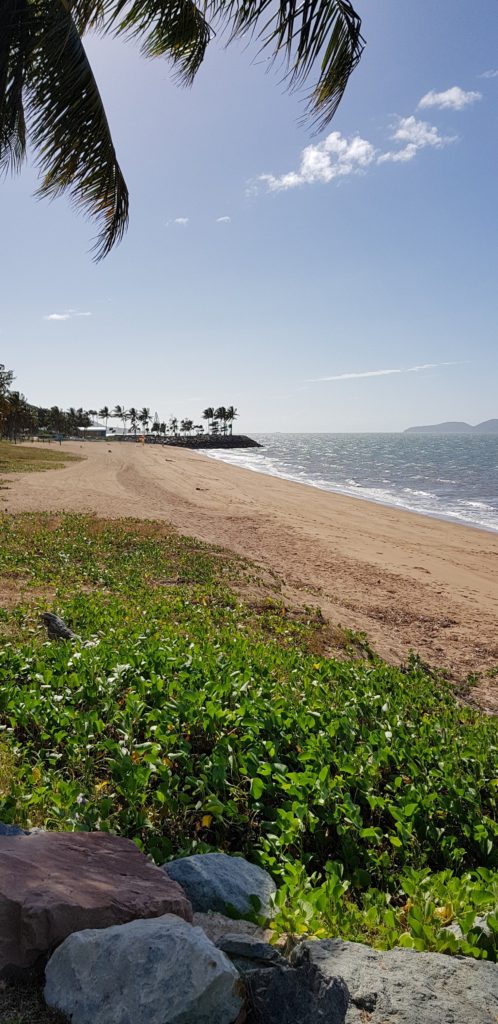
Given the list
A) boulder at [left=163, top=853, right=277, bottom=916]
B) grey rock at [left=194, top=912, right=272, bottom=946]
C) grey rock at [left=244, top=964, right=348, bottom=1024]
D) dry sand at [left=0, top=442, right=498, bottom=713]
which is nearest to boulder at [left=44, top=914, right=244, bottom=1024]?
grey rock at [left=244, top=964, right=348, bottom=1024]

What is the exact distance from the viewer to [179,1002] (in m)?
1.84

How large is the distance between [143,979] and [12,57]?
594 centimetres

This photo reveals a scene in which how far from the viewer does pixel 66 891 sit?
2.28 meters

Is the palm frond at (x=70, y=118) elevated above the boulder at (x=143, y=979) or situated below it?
above

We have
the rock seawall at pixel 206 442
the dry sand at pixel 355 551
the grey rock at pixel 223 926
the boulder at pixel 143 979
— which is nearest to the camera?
the boulder at pixel 143 979

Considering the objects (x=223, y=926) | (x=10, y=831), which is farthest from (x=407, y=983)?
(x=10, y=831)

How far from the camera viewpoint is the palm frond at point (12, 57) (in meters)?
4.13

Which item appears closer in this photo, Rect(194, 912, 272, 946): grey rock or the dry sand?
Rect(194, 912, 272, 946): grey rock

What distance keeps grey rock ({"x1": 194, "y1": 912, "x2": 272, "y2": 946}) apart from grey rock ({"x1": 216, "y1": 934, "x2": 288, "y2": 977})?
0.38 m

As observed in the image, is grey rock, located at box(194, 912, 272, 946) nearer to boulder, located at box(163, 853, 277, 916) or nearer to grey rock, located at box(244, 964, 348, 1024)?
boulder, located at box(163, 853, 277, 916)

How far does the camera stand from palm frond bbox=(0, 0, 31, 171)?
4.13 meters

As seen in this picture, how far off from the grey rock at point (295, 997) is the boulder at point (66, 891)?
531 mm

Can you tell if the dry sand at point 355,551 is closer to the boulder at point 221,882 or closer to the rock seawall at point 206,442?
the boulder at point 221,882

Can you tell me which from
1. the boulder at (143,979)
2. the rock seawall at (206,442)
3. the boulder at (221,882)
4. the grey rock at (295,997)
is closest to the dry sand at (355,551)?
→ the boulder at (221,882)
